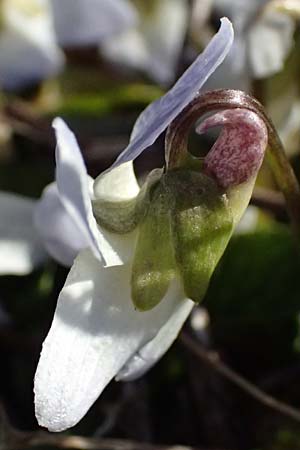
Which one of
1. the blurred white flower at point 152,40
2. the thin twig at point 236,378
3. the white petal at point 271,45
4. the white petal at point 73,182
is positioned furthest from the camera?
the blurred white flower at point 152,40

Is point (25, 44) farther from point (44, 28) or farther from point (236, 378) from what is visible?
point (236, 378)

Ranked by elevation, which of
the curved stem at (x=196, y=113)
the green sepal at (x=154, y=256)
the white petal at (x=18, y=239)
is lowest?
the white petal at (x=18, y=239)

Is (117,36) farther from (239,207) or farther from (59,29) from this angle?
(239,207)

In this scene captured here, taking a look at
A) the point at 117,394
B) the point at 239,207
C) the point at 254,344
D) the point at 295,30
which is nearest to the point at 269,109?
the point at 295,30

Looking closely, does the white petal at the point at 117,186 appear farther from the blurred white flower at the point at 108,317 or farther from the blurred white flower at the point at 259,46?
the blurred white flower at the point at 259,46

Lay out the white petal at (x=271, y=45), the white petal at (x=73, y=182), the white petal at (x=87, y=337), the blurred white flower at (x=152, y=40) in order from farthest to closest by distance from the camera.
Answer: the blurred white flower at (x=152, y=40) < the white petal at (x=271, y=45) < the white petal at (x=87, y=337) < the white petal at (x=73, y=182)

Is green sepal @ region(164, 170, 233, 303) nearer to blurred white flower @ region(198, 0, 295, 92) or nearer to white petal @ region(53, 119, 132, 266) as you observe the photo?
white petal @ region(53, 119, 132, 266)

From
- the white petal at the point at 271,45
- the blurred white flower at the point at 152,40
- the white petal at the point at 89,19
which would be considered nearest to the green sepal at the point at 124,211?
the white petal at the point at 271,45
